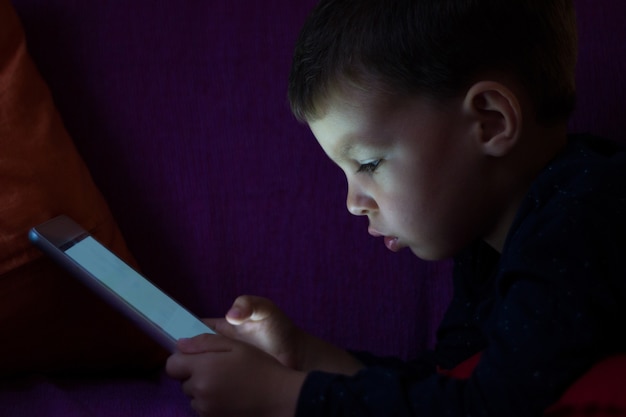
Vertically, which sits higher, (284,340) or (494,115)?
(494,115)

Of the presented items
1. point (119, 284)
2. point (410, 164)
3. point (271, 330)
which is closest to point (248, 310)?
point (271, 330)

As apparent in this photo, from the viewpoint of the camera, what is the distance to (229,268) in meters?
0.98

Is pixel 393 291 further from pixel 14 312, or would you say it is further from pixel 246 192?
pixel 14 312

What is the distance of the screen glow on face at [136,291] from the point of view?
2.59 ft

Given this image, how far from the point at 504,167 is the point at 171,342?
1.12 feet

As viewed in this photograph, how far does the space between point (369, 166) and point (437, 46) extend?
123 millimetres

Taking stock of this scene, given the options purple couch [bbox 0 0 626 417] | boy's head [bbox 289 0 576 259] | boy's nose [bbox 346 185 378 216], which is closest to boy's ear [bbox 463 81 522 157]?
boy's head [bbox 289 0 576 259]

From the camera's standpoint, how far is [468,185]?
764mm

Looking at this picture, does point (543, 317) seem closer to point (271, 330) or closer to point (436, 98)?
point (436, 98)

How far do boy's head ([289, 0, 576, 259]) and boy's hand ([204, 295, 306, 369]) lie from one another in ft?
0.55

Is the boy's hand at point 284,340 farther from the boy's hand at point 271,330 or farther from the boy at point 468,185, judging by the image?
the boy at point 468,185

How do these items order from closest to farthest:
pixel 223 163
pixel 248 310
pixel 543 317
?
pixel 543 317
pixel 248 310
pixel 223 163

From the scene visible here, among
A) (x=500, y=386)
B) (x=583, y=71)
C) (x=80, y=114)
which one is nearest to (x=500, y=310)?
(x=500, y=386)

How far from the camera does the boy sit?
642 millimetres
